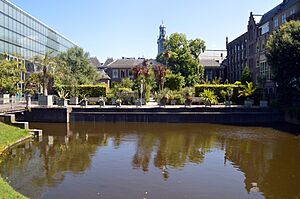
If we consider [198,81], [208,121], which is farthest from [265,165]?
[198,81]

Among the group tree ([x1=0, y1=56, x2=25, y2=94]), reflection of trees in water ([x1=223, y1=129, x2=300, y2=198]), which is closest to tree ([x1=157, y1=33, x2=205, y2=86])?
tree ([x1=0, y1=56, x2=25, y2=94])

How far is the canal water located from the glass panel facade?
27.1 metres

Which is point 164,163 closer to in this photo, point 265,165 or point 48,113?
point 265,165

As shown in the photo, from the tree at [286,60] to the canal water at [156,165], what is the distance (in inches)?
332

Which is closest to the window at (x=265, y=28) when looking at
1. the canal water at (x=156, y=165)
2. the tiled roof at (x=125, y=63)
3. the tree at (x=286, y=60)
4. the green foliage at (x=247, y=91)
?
the green foliage at (x=247, y=91)

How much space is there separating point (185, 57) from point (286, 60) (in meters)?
32.3

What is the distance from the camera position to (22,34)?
5291cm

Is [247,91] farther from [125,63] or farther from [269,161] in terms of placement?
[125,63]

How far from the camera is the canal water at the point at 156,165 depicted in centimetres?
1145

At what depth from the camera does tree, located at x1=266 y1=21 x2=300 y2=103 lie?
3097cm

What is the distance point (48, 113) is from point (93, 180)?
21.3m

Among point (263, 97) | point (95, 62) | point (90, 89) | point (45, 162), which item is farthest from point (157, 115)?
point (95, 62)

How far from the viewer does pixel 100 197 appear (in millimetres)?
10648

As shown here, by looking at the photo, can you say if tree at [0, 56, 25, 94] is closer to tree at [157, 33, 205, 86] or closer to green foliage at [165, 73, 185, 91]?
green foliage at [165, 73, 185, 91]
